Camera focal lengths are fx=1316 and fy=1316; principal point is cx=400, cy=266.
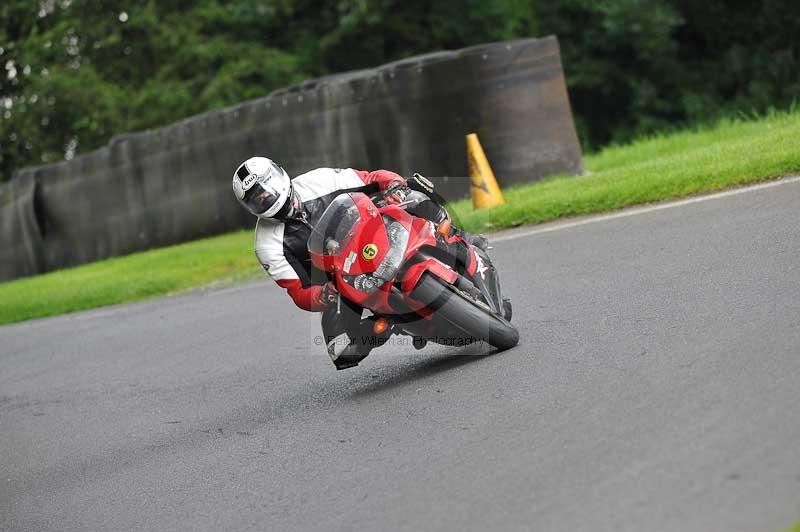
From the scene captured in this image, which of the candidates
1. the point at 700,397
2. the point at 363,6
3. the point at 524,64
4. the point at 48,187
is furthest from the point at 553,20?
the point at 700,397

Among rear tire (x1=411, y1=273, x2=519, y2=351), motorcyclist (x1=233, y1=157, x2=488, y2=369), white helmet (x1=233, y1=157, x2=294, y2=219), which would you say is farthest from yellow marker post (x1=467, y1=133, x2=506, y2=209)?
white helmet (x1=233, y1=157, x2=294, y2=219)

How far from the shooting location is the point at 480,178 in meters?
13.2

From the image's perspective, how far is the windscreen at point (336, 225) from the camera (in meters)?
6.93

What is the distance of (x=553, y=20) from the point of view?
103 ft

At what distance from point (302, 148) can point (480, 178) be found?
13.3ft

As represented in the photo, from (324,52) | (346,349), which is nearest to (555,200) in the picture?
(346,349)

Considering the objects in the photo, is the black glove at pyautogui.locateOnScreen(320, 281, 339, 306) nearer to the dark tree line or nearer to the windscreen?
the windscreen

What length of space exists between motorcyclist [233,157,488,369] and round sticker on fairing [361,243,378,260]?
0.35m

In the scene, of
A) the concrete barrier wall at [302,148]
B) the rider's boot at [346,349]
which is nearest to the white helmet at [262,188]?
the rider's boot at [346,349]

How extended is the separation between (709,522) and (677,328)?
2737 millimetres

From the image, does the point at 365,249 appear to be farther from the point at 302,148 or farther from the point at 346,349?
the point at 302,148

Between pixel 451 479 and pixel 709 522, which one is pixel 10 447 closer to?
pixel 451 479

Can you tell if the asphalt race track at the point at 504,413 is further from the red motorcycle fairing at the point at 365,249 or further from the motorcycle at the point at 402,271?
the red motorcycle fairing at the point at 365,249

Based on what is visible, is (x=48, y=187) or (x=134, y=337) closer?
(x=134, y=337)
